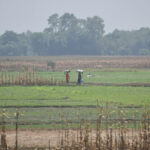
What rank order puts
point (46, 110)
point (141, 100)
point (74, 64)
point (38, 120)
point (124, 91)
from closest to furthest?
point (38, 120) < point (46, 110) < point (141, 100) < point (124, 91) < point (74, 64)

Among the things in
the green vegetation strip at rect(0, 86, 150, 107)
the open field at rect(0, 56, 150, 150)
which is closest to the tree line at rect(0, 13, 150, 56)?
the open field at rect(0, 56, 150, 150)

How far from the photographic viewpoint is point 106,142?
16734 mm

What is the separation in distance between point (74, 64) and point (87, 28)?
54.6m

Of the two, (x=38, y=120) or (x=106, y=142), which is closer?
(x=106, y=142)

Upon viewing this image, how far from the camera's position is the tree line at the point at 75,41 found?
12262 centimetres

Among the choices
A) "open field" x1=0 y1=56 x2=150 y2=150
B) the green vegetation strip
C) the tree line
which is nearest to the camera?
"open field" x1=0 y1=56 x2=150 y2=150

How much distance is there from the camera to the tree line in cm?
12262

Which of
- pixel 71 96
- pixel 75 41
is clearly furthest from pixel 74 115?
pixel 75 41

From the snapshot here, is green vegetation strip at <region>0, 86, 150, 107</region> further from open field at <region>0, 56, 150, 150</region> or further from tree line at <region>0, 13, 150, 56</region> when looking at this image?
tree line at <region>0, 13, 150, 56</region>

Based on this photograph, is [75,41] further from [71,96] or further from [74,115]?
[74,115]

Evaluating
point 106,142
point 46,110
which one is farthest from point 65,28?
point 106,142

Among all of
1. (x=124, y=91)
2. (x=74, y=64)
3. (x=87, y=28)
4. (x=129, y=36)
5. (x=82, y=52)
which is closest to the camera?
(x=124, y=91)

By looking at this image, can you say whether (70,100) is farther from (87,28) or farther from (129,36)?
(129,36)

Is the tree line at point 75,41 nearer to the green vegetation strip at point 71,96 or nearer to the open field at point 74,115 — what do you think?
the open field at point 74,115
